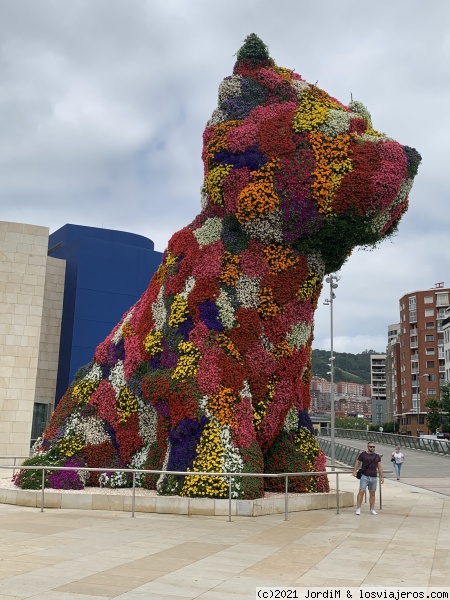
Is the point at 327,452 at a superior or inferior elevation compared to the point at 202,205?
inferior

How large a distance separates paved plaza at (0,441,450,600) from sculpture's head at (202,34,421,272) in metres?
4.98

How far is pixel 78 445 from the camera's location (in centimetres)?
1231

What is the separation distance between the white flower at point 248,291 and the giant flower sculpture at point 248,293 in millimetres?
26

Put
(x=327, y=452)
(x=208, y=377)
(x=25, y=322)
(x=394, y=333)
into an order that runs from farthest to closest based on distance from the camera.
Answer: (x=394, y=333)
(x=327, y=452)
(x=25, y=322)
(x=208, y=377)

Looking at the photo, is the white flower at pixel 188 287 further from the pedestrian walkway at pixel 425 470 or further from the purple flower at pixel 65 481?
the pedestrian walkway at pixel 425 470

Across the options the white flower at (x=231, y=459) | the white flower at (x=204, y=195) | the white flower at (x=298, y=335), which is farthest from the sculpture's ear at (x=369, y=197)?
the white flower at (x=231, y=459)

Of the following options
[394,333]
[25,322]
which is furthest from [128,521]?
[394,333]

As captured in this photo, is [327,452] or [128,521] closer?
[128,521]

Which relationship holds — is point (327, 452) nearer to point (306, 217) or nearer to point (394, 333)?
point (306, 217)

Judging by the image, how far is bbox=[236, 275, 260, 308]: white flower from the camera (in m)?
11.2

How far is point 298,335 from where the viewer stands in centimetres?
1148

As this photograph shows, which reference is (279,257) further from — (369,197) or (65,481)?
(65,481)

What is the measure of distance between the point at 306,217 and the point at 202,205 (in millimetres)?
2613

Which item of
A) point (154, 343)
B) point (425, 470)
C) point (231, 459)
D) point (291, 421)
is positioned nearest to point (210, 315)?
point (154, 343)
